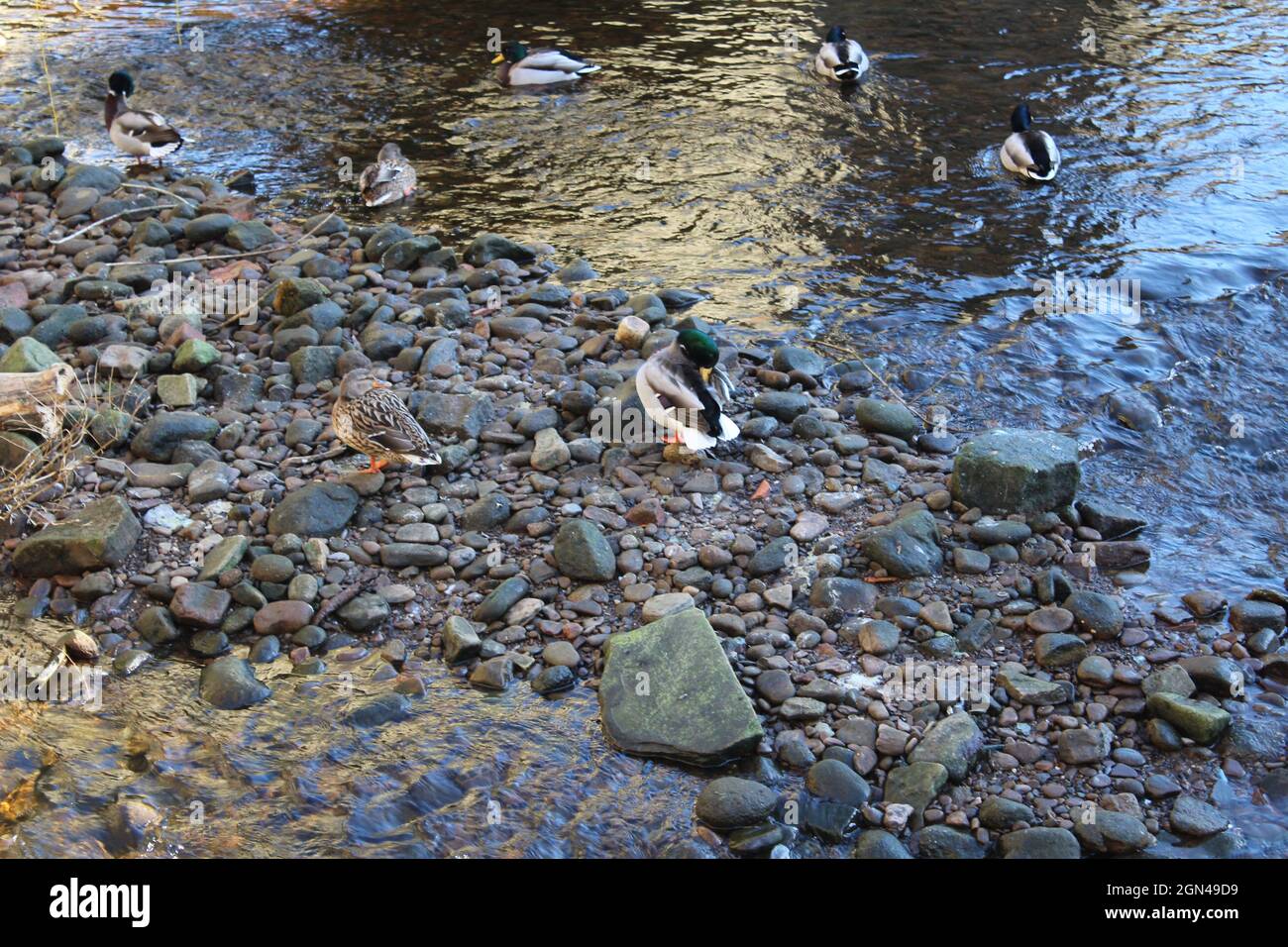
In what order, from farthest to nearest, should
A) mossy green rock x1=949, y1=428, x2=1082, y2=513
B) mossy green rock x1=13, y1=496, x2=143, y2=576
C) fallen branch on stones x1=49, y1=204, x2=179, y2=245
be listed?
fallen branch on stones x1=49, y1=204, x2=179, y2=245 → mossy green rock x1=949, y1=428, x2=1082, y2=513 → mossy green rock x1=13, y1=496, x2=143, y2=576

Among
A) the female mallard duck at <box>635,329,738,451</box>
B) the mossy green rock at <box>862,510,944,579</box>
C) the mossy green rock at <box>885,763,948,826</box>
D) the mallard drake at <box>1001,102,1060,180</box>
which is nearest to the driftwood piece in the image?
the female mallard duck at <box>635,329,738,451</box>

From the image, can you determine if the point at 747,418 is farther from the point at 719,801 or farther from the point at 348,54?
the point at 348,54

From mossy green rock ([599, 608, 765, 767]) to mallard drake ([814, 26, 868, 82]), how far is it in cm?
797

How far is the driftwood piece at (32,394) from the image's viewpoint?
5.75 metres

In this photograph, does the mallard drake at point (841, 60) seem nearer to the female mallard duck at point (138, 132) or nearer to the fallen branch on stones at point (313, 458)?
the female mallard duck at point (138, 132)

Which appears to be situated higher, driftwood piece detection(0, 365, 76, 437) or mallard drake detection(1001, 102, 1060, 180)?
mallard drake detection(1001, 102, 1060, 180)

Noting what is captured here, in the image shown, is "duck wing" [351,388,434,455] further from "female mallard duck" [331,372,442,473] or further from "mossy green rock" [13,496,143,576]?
"mossy green rock" [13,496,143,576]

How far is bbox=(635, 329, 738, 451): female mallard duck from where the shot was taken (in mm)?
5496

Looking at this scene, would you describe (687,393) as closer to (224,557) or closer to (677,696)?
(677,696)

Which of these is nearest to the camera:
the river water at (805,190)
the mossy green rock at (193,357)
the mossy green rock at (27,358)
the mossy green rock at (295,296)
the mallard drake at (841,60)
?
the river water at (805,190)

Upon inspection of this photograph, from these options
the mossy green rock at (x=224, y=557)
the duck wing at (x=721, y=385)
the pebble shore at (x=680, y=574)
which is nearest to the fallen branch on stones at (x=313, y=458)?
the pebble shore at (x=680, y=574)

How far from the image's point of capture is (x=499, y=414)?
6.11 m

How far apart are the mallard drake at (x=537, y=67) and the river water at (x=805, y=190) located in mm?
330

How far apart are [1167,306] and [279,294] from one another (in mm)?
5776
